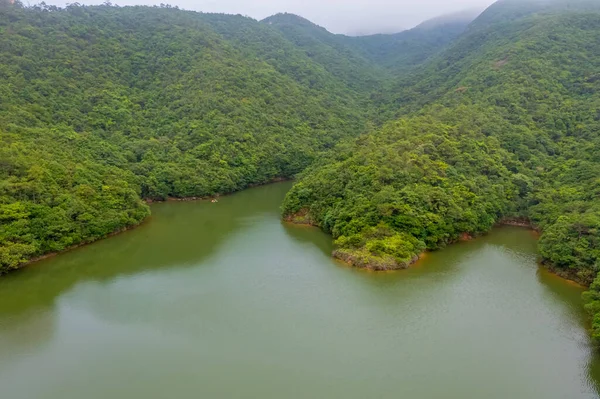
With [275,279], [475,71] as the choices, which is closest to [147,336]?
[275,279]

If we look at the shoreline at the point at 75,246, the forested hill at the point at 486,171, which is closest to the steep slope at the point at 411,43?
the forested hill at the point at 486,171

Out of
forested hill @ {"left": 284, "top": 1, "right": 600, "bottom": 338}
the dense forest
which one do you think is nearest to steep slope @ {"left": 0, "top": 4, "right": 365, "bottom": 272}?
the dense forest

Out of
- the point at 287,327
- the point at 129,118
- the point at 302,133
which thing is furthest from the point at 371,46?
the point at 287,327

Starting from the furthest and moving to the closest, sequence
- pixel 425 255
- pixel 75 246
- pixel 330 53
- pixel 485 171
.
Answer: pixel 330 53 → pixel 485 171 → pixel 75 246 → pixel 425 255

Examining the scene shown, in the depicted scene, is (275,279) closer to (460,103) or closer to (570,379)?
(570,379)

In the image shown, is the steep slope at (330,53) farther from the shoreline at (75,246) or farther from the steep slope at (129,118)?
the shoreline at (75,246)

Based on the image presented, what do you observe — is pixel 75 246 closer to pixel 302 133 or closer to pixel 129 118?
pixel 129 118
